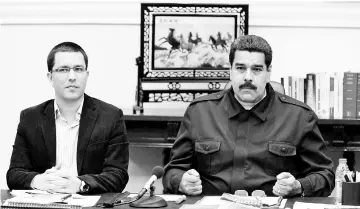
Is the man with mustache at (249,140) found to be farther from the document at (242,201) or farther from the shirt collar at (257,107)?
the document at (242,201)

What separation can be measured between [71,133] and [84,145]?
11cm

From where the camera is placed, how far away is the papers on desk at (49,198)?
262cm

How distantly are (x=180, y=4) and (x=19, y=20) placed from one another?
45.3 inches

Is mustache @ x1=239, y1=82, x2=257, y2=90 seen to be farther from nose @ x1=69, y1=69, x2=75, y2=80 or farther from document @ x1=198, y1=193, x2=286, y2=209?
nose @ x1=69, y1=69, x2=75, y2=80

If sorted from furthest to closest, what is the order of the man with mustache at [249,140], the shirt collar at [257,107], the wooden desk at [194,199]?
the shirt collar at [257,107]
the man with mustache at [249,140]
the wooden desk at [194,199]

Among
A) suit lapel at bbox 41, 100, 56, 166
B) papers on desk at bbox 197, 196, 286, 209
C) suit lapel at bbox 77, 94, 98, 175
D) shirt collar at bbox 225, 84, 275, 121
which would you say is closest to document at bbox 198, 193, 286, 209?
papers on desk at bbox 197, 196, 286, 209

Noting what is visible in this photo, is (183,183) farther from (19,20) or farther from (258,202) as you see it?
(19,20)

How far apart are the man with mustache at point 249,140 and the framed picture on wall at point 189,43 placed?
121cm

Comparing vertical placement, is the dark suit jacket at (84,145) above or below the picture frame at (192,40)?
below

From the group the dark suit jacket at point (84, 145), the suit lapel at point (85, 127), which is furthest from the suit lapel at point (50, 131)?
the suit lapel at point (85, 127)

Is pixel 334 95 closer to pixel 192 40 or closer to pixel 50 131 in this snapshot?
pixel 192 40

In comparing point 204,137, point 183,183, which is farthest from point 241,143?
point 183,183

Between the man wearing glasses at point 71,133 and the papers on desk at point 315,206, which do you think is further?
the man wearing glasses at point 71,133

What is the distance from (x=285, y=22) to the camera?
15.6ft
